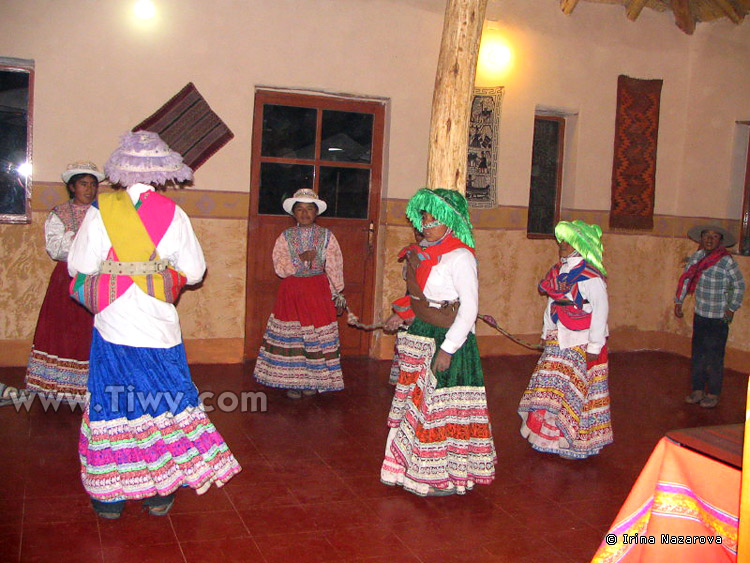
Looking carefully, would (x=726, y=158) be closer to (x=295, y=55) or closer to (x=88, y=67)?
(x=295, y=55)

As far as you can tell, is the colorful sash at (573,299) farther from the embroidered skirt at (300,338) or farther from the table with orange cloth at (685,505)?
the table with orange cloth at (685,505)

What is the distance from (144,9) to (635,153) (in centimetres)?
522

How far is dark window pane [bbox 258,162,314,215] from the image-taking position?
694cm

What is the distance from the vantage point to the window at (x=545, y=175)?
8.03 meters

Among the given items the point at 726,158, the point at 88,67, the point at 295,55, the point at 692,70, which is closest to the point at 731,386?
the point at 726,158

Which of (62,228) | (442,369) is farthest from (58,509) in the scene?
(62,228)

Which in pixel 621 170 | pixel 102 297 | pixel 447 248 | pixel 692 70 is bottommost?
pixel 102 297

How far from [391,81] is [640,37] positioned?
298 centimetres

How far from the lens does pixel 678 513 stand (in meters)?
2.10

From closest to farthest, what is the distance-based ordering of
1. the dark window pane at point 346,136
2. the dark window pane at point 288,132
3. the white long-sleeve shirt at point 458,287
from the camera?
the white long-sleeve shirt at point 458,287 → the dark window pane at point 288,132 → the dark window pane at point 346,136

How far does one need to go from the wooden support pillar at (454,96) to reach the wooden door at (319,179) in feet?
7.20

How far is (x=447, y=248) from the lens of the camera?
152 inches

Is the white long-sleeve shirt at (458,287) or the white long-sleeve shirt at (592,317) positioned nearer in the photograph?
the white long-sleeve shirt at (458,287)

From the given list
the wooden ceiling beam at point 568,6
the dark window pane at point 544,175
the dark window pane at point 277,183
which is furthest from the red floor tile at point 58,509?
the wooden ceiling beam at point 568,6
